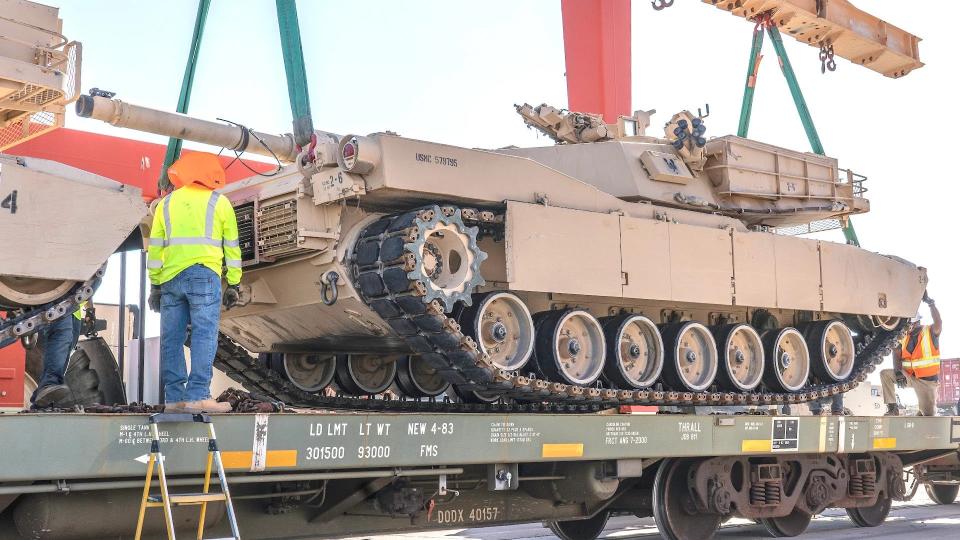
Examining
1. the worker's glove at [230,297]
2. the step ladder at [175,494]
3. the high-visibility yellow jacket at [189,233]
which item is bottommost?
the step ladder at [175,494]

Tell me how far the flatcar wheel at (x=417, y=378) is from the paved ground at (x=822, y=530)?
143 centimetres

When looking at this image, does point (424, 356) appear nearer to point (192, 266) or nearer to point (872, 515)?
point (192, 266)

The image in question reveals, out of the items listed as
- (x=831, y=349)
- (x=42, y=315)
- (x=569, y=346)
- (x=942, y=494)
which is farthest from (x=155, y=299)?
(x=942, y=494)

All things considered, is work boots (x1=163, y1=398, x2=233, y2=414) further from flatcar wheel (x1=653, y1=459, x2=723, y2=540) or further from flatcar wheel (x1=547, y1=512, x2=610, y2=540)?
flatcar wheel (x1=547, y1=512, x2=610, y2=540)

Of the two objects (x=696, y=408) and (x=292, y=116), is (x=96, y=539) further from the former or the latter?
(x=292, y=116)

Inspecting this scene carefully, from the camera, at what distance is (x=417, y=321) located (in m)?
9.02

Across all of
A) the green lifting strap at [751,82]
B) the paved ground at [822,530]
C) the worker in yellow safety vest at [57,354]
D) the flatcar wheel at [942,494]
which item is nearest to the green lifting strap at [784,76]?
the green lifting strap at [751,82]

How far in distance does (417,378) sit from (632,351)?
228 centimetres

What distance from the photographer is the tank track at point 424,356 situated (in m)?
8.80

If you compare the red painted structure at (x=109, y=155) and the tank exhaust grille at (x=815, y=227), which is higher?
the red painted structure at (x=109, y=155)

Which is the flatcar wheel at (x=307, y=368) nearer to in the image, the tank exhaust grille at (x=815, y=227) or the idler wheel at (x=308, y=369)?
the idler wheel at (x=308, y=369)

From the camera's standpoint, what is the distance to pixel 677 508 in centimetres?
966

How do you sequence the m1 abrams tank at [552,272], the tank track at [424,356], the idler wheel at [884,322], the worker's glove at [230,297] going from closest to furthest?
the tank track at [424,356], the m1 abrams tank at [552,272], the worker's glove at [230,297], the idler wheel at [884,322]

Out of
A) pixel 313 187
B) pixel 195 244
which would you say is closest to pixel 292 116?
pixel 313 187
